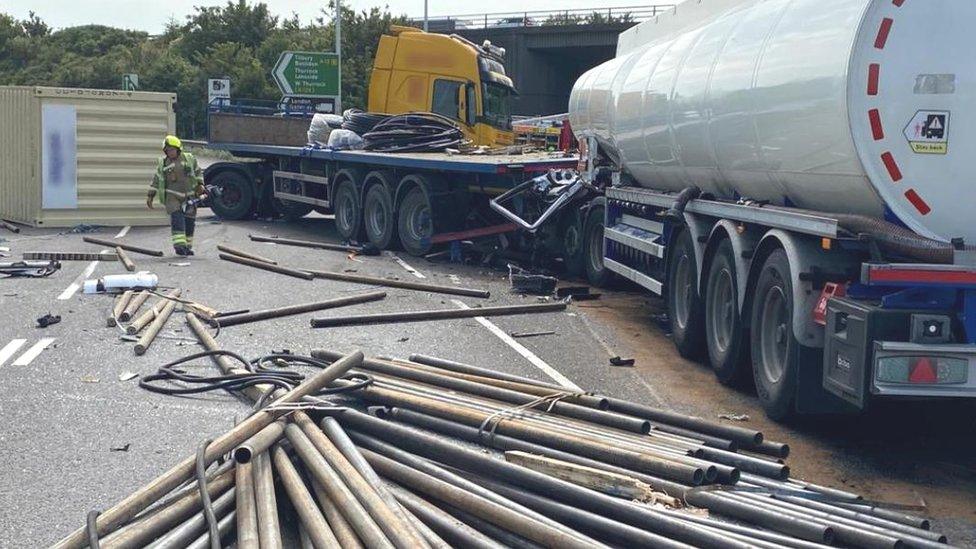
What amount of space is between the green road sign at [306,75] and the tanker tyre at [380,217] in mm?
18329

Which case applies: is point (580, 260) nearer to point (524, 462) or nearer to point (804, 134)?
point (804, 134)

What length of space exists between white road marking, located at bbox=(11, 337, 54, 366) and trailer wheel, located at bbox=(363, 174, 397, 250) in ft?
31.0

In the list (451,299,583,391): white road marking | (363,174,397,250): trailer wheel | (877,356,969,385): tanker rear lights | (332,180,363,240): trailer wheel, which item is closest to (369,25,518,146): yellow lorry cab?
(332,180,363,240): trailer wheel

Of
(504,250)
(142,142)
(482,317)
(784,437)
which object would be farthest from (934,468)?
(142,142)

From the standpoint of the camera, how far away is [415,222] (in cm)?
1989

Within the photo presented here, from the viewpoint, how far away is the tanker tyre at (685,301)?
11.1 m

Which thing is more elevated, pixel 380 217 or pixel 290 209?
pixel 380 217

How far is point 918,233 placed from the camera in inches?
295

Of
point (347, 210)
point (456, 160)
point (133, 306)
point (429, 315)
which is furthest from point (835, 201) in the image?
point (347, 210)

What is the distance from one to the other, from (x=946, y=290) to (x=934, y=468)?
3.70ft

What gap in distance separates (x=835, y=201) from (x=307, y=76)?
3247 cm

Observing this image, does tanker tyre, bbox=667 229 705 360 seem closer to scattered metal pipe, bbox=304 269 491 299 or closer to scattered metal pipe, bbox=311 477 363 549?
scattered metal pipe, bbox=304 269 491 299

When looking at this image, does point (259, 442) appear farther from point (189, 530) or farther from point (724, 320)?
point (724, 320)

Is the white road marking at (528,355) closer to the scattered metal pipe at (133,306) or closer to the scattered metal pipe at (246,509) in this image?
the scattered metal pipe at (246,509)
